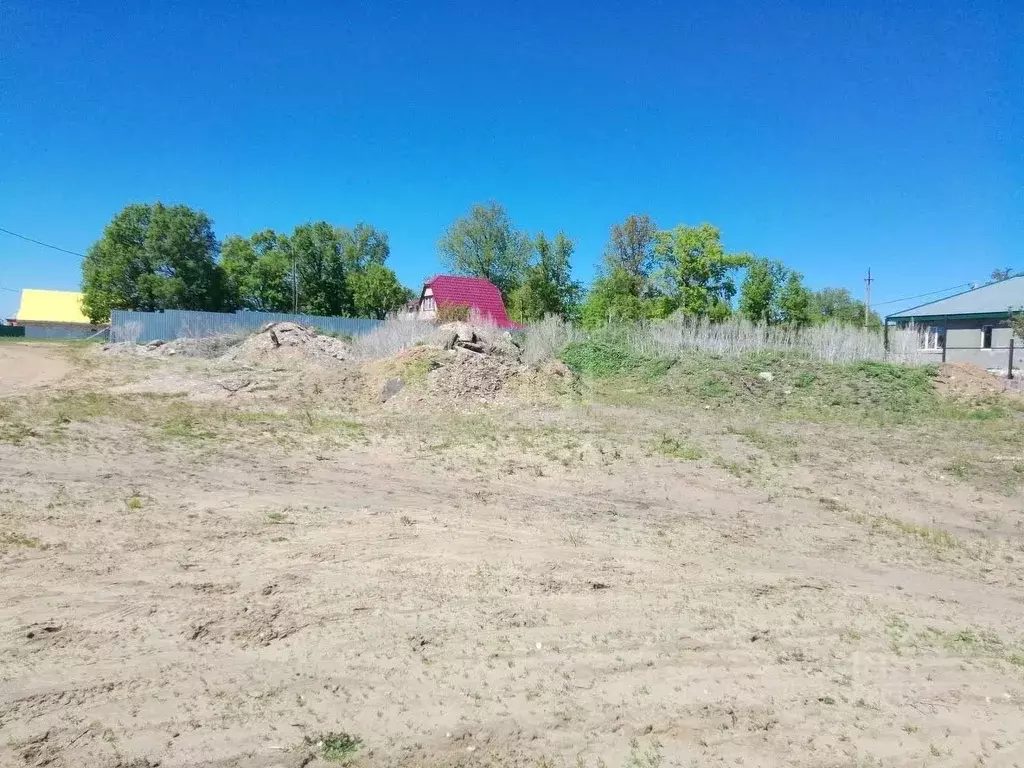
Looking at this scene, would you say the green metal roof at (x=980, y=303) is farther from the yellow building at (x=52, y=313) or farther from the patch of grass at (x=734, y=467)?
the yellow building at (x=52, y=313)

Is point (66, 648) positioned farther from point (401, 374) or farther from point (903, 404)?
point (903, 404)

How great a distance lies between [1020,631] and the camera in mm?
4406

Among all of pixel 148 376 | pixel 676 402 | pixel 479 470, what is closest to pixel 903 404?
pixel 676 402

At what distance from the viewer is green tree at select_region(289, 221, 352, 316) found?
48250mm

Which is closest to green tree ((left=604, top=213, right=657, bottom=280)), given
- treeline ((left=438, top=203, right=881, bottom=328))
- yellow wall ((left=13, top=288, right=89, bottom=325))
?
treeline ((left=438, top=203, right=881, bottom=328))

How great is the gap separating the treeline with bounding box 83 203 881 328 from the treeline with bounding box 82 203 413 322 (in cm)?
7

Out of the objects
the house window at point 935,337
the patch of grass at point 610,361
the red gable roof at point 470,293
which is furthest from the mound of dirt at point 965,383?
the red gable roof at point 470,293

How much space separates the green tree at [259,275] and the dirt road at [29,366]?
1701 cm

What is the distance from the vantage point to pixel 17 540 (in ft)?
17.5

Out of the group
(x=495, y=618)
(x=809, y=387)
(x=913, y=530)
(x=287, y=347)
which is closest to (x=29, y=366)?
(x=287, y=347)

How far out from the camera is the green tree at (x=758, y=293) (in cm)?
3092

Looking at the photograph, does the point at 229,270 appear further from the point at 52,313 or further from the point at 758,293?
the point at 758,293

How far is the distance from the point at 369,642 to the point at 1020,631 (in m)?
4.45

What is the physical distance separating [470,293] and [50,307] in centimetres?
4437
